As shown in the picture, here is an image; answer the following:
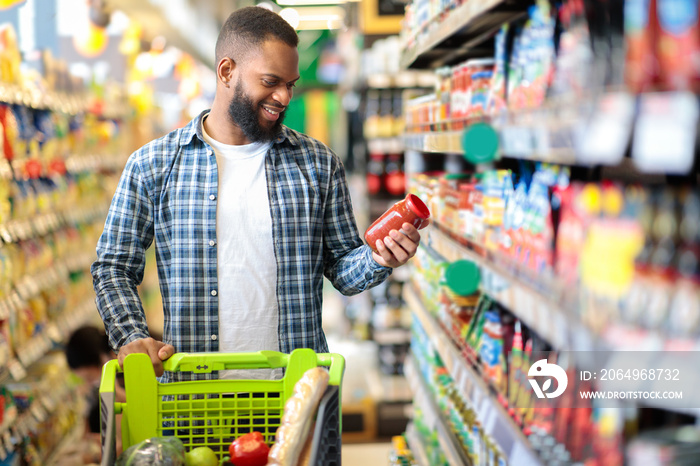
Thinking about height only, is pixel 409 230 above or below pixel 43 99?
below

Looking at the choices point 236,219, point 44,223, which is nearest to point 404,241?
point 236,219

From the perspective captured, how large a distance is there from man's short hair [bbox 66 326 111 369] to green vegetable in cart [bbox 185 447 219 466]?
252 centimetres

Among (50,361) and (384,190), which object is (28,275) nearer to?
(50,361)

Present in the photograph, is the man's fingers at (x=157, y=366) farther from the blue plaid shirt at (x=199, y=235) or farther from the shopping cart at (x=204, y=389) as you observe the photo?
the blue plaid shirt at (x=199, y=235)

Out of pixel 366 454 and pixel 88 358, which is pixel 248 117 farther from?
pixel 366 454

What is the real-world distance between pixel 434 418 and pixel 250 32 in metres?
1.58

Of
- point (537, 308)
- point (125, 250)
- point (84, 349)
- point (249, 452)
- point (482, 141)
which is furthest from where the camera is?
point (84, 349)

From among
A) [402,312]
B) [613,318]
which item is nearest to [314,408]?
[613,318]

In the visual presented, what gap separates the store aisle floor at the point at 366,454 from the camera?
4535 millimetres

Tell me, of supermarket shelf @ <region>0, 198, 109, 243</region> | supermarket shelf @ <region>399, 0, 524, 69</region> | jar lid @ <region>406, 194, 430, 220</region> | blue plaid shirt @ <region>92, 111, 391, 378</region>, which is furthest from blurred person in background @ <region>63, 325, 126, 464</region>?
jar lid @ <region>406, 194, 430, 220</region>

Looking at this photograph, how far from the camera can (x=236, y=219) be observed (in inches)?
86.3

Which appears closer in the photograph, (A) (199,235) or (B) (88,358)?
(A) (199,235)

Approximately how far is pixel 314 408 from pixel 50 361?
143 inches

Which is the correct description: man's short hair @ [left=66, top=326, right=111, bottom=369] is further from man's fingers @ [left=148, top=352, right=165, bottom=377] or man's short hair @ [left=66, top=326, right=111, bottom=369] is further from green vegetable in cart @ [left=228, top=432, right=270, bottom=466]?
green vegetable in cart @ [left=228, top=432, right=270, bottom=466]
